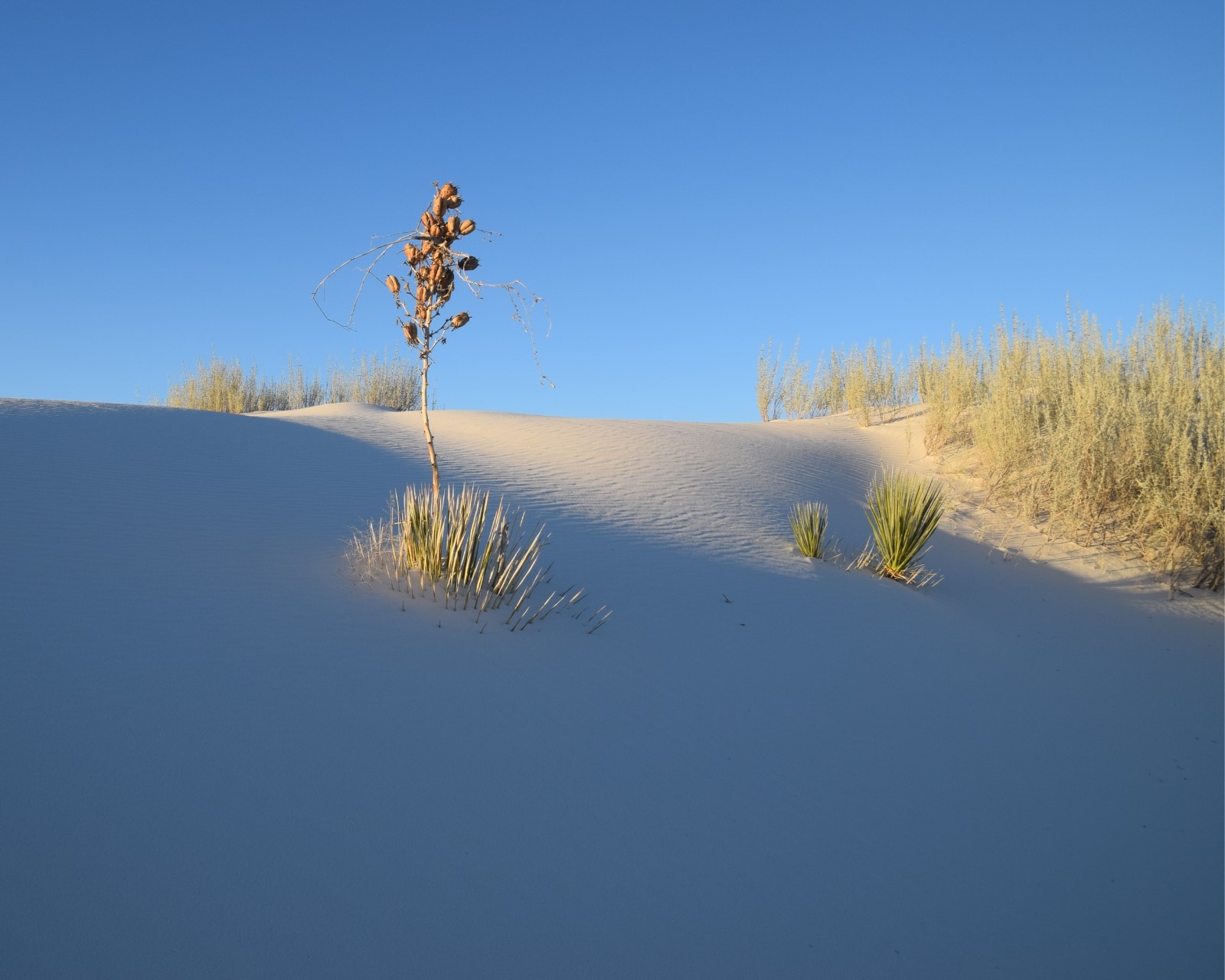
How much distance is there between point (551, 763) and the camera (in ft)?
11.5

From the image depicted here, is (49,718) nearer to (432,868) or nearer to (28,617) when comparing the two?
(28,617)

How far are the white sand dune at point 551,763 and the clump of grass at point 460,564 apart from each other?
184 mm

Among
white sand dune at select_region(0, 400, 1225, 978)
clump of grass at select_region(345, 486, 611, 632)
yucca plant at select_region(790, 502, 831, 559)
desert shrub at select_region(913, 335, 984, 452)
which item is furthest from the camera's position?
desert shrub at select_region(913, 335, 984, 452)

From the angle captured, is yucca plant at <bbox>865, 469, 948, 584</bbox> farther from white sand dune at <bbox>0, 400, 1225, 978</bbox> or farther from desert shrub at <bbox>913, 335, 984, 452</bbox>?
Result: desert shrub at <bbox>913, 335, 984, 452</bbox>

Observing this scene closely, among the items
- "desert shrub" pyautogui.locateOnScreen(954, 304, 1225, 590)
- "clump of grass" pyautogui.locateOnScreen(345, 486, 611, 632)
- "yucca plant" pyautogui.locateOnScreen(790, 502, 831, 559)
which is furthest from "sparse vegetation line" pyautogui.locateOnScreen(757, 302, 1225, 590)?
"clump of grass" pyautogui.locateOnScreen(345, 486, 611, 632)

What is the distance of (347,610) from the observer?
4453mm

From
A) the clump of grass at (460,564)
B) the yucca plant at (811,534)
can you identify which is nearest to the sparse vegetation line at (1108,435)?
the yucca plant at (811,534)

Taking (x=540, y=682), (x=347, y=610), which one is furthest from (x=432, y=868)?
(x=347, y=610)

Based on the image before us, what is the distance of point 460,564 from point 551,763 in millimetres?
1657

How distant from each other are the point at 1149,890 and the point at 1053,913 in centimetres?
62

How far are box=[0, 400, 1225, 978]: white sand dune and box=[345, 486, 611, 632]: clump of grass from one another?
184 millimetres

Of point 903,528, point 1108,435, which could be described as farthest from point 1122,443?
point 903,528

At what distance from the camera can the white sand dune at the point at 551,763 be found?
2.55m

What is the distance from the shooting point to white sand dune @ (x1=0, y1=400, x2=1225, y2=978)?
2.55 m
